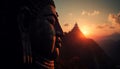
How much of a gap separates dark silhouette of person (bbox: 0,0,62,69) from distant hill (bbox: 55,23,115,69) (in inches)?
1014

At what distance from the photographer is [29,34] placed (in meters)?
3.83

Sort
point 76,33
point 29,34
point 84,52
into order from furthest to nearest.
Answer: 1. point 76,33
2. point 84,52
3. point 29,34

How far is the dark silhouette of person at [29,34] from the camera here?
3.57 meters

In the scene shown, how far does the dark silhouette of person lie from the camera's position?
3568mm

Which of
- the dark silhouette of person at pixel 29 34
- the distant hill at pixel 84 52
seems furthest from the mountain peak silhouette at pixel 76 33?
the dark silhouette of person at pixel 29 34

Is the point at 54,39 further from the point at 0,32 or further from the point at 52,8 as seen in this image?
the point at 0,32

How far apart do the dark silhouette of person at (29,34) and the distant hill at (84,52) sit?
84.5 feet

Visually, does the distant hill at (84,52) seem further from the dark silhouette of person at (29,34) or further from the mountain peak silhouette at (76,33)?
the dark silhouette of person at (29,34)

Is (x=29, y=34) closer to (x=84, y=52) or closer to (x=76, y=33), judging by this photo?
(x=84, y=52)

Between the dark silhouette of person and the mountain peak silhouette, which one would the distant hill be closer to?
the mountain peak silhouette

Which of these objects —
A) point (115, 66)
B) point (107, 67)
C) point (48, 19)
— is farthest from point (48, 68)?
point (115, 66)

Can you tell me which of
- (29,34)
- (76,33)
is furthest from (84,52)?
(29,34)

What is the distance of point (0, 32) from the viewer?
3.63 m

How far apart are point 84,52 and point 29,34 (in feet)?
98.7
